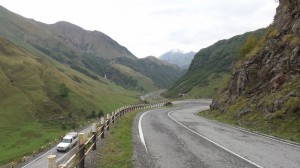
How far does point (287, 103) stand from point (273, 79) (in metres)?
6.73

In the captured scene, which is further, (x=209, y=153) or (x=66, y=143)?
(x=66, y=143)

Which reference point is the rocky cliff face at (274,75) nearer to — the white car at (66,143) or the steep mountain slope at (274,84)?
the steep mountain slope at (274,84)

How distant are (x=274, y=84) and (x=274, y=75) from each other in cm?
217

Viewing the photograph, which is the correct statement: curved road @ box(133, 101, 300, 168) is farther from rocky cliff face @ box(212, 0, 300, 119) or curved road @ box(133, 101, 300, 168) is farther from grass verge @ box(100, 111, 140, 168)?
rocky cliff face @ box(212, 0, 300, 119)

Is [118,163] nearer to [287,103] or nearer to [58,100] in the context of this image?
[287,103]

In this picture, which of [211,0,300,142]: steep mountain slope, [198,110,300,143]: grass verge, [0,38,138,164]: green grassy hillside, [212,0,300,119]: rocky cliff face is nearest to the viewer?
[198,110,300,143]: grass verge

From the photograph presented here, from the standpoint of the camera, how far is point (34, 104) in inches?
4924

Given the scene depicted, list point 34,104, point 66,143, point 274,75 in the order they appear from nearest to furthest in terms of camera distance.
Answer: point 274,75 < point 66,143 < point 34,104

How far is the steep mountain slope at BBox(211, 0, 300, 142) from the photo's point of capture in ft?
81.0

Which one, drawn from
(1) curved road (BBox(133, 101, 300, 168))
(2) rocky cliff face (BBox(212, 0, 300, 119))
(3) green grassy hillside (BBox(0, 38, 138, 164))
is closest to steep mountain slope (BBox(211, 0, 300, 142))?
(2) rocky cliff face (BBox(212, 0, 300, 119))

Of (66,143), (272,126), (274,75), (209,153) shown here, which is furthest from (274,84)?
(66,143)

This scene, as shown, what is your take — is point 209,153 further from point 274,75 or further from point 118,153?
point 274,75

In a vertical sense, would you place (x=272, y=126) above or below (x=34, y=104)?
below

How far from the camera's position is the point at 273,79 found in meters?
31.6
